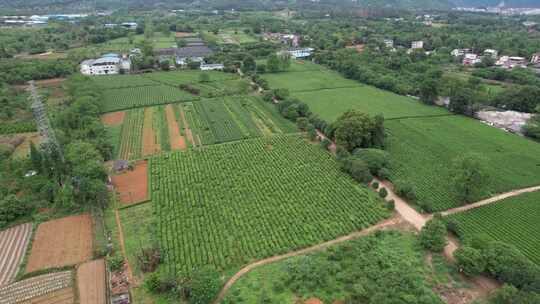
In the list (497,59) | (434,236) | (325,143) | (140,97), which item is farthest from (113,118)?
(497,59)

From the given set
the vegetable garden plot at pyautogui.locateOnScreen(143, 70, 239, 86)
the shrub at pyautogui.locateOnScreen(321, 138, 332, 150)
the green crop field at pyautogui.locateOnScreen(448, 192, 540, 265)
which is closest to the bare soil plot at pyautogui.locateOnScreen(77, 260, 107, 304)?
the shrub at pyautogui.locateOnScreen(321, 138, 332, 150)

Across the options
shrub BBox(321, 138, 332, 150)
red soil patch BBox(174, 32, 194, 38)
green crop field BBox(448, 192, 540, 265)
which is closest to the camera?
green crop field BBox(448, 192, 540, 265)

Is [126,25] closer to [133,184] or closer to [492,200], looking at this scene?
[133,184]

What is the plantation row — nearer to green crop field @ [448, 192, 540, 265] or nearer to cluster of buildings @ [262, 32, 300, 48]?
green crop field @ [448, 192, 540, 265]

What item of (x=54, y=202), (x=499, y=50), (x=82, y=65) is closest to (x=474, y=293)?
(x=54, y=202)

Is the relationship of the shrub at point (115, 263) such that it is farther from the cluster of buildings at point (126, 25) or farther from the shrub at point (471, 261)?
the cluster of buildings at point (126, 25)

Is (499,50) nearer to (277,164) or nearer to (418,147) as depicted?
(418,147)
